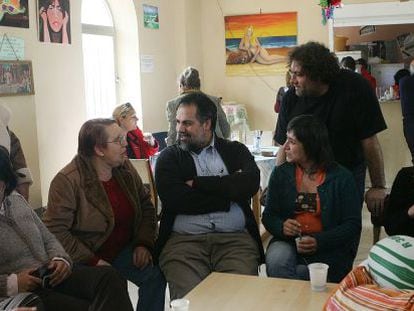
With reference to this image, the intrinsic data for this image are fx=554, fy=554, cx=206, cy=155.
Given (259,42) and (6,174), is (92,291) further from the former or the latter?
(259,42)

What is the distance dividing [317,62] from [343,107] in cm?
26

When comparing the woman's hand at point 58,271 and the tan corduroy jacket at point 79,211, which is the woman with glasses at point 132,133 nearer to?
the tan corduroy jacket at point 79,211

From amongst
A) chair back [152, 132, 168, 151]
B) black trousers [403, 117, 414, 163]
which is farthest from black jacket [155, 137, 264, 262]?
chair back [152, 132, 168, 151]

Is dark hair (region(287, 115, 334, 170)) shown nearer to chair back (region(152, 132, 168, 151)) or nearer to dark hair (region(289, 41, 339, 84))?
dark hair (region(289, 41, 339, 84))

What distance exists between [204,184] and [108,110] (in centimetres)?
334

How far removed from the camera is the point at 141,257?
104 inches

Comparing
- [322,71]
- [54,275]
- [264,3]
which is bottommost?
[54,275]

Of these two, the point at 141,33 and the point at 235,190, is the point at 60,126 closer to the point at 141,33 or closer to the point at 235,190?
the point at 141,33

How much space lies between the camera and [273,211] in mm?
2684

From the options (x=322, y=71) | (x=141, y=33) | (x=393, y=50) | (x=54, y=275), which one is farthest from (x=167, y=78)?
(x=54, y=275)

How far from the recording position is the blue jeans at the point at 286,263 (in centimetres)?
251

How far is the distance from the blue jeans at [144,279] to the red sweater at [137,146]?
2.17 metres

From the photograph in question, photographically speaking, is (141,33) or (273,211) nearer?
(273,211)

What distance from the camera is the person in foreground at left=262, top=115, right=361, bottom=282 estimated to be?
2.52 m
